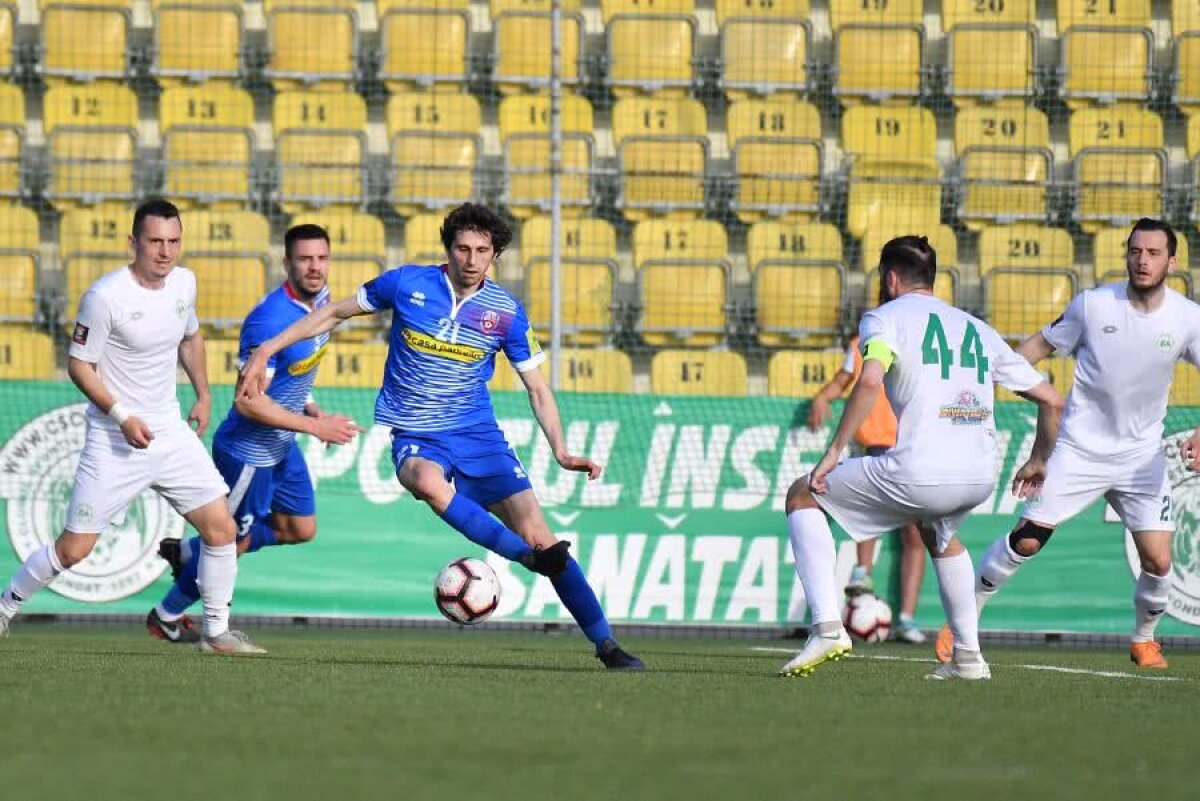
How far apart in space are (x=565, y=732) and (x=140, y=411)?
402cm

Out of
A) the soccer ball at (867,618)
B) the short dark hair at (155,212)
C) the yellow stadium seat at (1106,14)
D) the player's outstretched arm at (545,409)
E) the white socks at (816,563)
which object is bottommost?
the soccer ball at (867,618)

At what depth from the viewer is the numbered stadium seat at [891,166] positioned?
1597 cm

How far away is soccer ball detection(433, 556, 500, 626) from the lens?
334 inches

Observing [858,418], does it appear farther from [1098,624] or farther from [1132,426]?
[1098,624]

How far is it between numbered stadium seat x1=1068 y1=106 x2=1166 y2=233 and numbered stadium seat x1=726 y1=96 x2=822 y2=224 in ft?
7.63

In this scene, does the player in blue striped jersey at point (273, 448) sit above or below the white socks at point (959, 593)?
above

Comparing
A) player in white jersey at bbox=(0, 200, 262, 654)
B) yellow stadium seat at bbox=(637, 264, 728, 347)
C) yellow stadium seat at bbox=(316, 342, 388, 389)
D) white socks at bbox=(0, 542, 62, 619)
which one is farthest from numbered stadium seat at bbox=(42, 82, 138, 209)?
player in white jersey at bbox=(0, 200, 262, 654)

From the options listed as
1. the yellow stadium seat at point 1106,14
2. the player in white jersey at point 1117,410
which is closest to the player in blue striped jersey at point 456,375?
the player in white jersey at point 1117,410

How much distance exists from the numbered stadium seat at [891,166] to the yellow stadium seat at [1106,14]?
5.59 feet

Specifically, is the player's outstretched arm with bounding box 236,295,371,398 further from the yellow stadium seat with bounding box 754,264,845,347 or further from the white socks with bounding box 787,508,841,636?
the yellow stadium seat with bounding box 754,264,845,347

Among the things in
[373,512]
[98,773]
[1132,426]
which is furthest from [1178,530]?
[98,773]

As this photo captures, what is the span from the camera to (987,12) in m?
17.5

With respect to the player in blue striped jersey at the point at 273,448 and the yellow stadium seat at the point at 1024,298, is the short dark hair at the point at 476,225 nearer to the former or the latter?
the player in blue striped jersey at the point at 273,448

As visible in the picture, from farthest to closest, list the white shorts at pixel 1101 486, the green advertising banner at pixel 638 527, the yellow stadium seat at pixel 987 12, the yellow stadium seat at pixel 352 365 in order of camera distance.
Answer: the yellow stadium seat at pixel 987 12
the yellow stadium seat at pixel 352 365
the green advertising banner at pixel 638 527
the white shorts at pixel 1101 486
